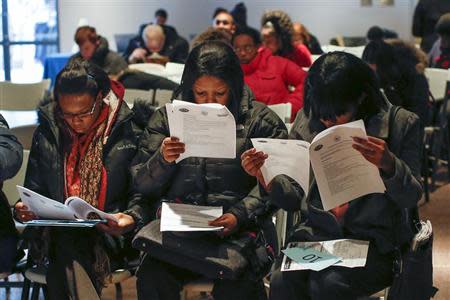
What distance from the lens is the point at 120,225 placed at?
11.3 feet

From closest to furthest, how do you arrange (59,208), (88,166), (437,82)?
1. (59,208)
2. (88,166)
3. (437,82)

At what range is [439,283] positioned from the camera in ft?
15.9

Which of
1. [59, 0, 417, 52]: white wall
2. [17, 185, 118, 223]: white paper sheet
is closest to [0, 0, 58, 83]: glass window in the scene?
[59, 0, 417, 52]: white wall

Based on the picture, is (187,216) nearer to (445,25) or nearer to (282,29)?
(282,29)

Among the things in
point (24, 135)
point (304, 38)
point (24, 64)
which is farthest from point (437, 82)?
point (24, 64)

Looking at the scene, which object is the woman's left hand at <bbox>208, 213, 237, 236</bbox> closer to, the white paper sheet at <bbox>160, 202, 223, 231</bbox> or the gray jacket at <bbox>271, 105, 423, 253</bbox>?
the white paper sheet at <bbox>160, 202, 223, 231</bbox>

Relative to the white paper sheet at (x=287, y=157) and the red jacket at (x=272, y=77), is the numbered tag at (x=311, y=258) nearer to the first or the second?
the white paper sheet at (x=287, y=157)

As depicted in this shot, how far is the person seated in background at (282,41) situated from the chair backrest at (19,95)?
2045 mm

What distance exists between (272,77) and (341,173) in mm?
3410

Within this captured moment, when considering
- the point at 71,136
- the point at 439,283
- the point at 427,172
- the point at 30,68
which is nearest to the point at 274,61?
the point at 427,172

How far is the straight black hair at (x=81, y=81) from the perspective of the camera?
3631mm

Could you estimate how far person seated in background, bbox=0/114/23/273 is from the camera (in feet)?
11.8

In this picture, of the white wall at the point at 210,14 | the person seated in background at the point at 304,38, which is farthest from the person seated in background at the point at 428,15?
the white wall at the point at 210,14

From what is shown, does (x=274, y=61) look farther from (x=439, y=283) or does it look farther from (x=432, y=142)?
(x=439, y=283)
